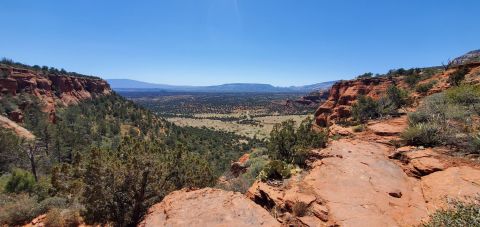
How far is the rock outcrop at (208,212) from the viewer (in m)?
7.83

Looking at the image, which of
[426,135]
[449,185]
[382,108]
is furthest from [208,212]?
[382,108]

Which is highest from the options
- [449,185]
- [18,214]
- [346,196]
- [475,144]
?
[475,144]

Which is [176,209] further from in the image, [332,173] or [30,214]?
[30,214]

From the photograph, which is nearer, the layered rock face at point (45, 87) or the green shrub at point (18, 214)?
the green shrub at point (18, 214)

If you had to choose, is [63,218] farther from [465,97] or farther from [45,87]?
[45,87]

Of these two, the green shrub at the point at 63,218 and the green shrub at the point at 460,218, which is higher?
the green shrub at the point at 460,218

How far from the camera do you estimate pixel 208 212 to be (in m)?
8.27

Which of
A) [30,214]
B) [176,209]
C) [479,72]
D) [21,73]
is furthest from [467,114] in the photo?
[21,73]

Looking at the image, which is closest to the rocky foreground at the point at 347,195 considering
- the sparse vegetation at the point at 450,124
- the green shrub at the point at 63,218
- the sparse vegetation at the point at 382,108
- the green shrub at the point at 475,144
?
the sparse vegetation at the point at 450,124

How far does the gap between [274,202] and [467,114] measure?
13119 millimetres

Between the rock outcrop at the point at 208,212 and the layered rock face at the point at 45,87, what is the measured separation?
60.8 metres

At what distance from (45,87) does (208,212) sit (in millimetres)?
83760

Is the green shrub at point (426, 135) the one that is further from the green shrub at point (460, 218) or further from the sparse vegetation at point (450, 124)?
the green shrub at point (460, 218)

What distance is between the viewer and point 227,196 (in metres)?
9.40
